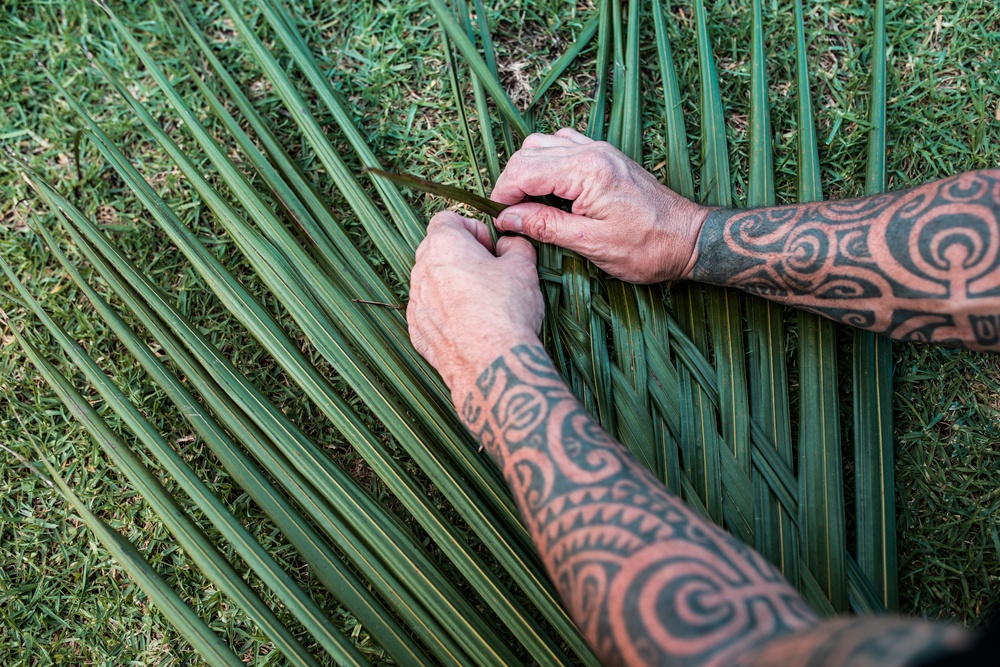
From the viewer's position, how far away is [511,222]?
4.13ft

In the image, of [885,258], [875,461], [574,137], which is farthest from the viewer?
[574,137]

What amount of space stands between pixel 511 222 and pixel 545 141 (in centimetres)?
17

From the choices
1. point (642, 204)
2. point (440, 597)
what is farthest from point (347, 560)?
point (642, 204)

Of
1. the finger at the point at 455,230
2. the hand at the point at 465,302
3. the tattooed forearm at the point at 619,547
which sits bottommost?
the tattooed forearm at the point at 619,547

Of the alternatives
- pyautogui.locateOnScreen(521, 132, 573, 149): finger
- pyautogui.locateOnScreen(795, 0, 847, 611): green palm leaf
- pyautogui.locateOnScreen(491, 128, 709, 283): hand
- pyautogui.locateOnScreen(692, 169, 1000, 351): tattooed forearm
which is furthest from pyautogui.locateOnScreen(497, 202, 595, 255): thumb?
pyautogui.locateOnScreen(795, 0, 847, 611): green palm leaf

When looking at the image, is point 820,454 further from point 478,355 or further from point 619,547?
point 478,355

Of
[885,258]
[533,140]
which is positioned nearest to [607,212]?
[533,140]

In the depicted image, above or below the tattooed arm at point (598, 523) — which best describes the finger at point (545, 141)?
above

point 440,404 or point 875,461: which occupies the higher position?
point 440,404

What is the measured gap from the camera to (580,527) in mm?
894

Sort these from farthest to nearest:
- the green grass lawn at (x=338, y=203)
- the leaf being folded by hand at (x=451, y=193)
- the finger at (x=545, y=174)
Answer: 1. the green grass lawn at (x=338, y=203)
2. the finger at (x=545, y=174)
3. the leaf being folded by hand at (x=451, y=193)

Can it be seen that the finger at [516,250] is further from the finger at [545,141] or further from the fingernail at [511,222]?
the finger at [545,141]

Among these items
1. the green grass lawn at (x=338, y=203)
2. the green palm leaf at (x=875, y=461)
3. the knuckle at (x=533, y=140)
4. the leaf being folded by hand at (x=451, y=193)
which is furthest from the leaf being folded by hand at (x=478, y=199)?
the green palm leaf at (x=875, y=461)

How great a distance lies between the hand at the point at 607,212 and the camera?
119 cm
